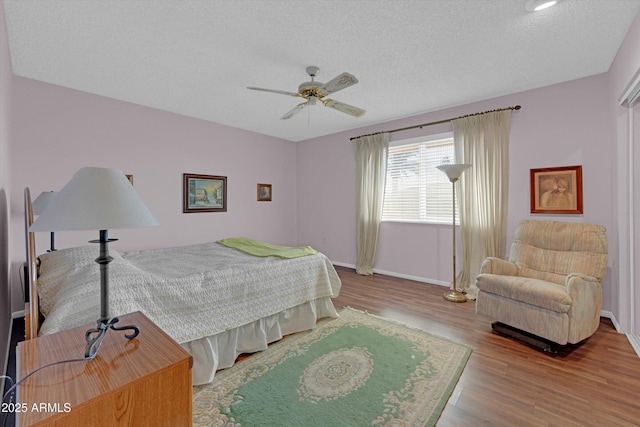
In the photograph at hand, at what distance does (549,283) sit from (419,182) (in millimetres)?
2266

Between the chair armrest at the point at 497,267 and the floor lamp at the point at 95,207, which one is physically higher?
the floor lamp at the point at 95,207

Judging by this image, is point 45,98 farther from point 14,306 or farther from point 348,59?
point 348,59

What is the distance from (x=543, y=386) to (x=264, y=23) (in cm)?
333

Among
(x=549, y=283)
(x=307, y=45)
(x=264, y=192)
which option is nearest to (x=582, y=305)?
(x=549, y=283)

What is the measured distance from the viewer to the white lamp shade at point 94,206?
1022 millimetres

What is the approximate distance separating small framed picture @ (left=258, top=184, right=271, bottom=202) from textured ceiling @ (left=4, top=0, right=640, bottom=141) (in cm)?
211

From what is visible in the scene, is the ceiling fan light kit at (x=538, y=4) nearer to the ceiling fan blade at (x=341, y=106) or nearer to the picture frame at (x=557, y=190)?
the ceiling fan blade at (x=341, y=106)

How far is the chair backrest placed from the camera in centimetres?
265

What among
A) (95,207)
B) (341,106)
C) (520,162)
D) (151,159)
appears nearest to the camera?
(95,207)

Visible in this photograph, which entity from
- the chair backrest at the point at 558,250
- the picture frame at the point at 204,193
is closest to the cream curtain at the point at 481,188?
the chair backrest at the point at 558,250

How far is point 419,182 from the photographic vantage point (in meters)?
4.51

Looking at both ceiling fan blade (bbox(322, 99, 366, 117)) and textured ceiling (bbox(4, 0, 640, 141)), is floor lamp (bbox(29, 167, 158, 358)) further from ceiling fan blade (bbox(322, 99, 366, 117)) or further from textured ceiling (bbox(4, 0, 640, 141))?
ceiling fan blade (bbox(322, 99, 366, 117))

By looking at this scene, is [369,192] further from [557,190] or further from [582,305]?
[582,305]

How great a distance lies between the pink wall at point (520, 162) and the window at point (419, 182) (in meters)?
0.15
